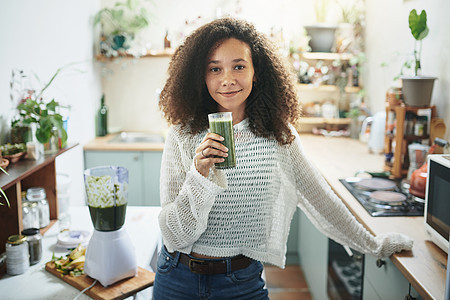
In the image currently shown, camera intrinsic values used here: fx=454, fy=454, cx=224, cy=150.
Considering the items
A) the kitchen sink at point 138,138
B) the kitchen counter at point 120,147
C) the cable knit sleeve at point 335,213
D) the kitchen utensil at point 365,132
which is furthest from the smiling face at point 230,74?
the kitchen sink at point 138,138

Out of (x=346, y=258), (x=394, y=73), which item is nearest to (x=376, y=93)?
(x=394, y=73)

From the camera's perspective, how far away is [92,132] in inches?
150

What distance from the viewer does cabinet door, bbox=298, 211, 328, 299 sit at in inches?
104

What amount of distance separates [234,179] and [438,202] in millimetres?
740

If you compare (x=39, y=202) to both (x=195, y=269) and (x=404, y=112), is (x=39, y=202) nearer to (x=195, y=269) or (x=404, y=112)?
(x=195, y=269)

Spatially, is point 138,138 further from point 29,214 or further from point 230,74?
point 230,74

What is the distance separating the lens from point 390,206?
2.01 m

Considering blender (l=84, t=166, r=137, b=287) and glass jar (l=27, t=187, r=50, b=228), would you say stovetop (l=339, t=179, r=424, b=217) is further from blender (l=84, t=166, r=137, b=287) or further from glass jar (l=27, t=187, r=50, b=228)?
glass jar (l=27, t=187, r=50, b=228)

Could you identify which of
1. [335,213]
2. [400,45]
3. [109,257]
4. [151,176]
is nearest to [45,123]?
→ [109,257]

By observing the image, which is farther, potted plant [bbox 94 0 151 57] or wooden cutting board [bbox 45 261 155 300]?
potted plant [bbox 94 0 151 57]

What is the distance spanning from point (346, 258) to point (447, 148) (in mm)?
762

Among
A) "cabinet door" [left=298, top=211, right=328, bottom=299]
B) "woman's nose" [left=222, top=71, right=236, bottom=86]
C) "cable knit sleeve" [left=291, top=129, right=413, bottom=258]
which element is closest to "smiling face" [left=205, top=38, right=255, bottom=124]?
"woman's nose" [left=222, top=71, right=236, bottom=86]

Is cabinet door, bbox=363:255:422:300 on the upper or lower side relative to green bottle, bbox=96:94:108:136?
lower

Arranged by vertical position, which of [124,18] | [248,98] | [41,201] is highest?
[124,18]
